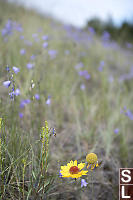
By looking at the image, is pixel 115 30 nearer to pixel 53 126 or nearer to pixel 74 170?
pixel 53 126

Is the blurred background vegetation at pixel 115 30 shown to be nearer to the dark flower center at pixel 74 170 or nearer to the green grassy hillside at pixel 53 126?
the green grassy hillside at pixel 53 126

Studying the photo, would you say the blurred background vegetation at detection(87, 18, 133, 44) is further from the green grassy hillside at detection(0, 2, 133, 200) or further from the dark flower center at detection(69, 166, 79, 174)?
the dark flower center at detection(69, 166, 79, 174)

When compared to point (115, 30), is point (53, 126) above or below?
below

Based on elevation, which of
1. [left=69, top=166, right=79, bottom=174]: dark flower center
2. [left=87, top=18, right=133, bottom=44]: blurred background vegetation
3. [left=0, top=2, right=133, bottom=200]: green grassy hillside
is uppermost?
[left=87, top=18, right=133, bottom=44]: blurred background vegetation

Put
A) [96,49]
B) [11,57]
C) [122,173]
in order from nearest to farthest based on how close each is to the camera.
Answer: [122,173]
[11,57]
[96,49]

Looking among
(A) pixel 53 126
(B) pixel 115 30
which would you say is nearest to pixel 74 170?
(A) pixel 53 126

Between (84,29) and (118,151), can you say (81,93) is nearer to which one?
(118,151)

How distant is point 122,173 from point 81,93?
1508mm

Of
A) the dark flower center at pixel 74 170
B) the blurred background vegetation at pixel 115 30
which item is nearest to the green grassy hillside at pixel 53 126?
the dark flower center at pixel 74 170

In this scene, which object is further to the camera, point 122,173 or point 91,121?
point 91,121

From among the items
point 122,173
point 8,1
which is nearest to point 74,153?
point 122,173

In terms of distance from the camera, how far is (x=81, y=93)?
266 cm

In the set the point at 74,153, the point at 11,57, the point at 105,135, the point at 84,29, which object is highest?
the point at 84,29

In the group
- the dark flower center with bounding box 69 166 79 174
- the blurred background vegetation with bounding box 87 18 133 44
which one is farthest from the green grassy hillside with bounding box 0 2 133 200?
the blurred background vegetation with bounding box 87 18 133 44
